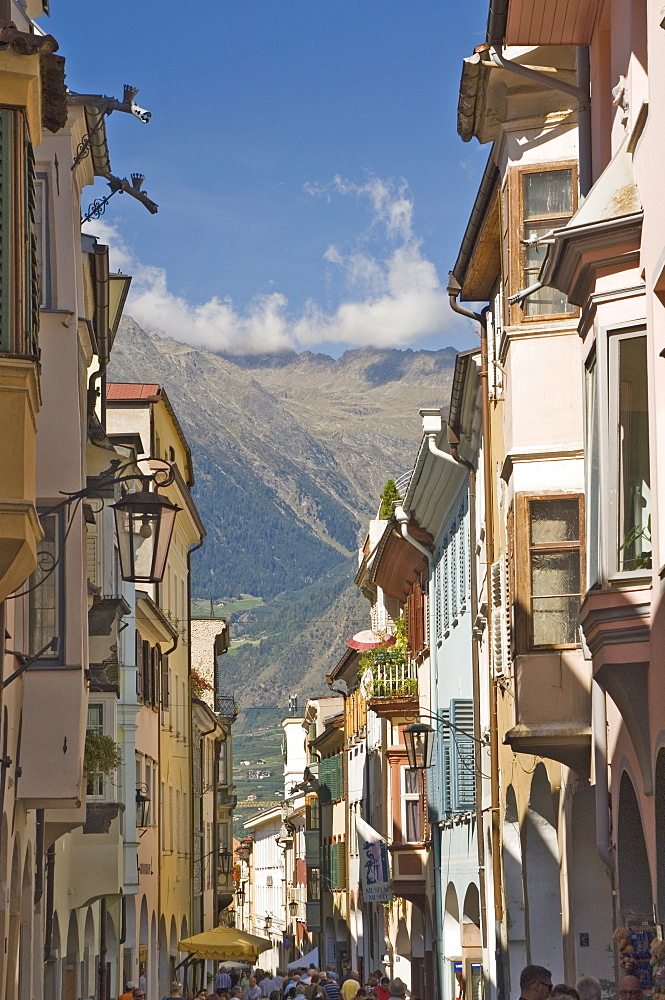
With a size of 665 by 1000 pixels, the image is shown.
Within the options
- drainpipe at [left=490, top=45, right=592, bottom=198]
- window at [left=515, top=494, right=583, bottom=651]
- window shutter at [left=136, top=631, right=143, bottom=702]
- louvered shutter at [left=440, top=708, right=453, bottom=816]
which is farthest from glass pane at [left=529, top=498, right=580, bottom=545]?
window shutter at [left=136, top=631, right=143, bottom=702]

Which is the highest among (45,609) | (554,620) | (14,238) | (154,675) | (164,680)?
(164,680)

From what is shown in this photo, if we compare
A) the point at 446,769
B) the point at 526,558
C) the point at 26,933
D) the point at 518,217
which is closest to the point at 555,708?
the point at 526,558

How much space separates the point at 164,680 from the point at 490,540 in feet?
81.9

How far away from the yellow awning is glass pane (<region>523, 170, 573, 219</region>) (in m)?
25.8

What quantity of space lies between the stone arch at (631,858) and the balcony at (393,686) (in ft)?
81.8

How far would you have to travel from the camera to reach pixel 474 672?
26.8 meters

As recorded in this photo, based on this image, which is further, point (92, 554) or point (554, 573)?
point (92, 554)

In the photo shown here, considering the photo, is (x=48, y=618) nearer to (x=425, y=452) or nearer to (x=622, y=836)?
(x=622, y=836)

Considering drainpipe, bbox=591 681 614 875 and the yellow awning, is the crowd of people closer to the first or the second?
the yellow awning

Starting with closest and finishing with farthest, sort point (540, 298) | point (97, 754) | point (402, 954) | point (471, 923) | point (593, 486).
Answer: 1. point (593, 486)
2. point (540, 298)
3. point (97, 754)
4. point (471, 923)
5. point (402, 954)

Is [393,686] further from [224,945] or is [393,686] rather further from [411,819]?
[224,945]

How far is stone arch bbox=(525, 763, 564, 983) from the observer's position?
20.2 meters

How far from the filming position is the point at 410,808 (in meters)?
41.1

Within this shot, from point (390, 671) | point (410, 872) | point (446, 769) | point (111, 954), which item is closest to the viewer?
point (446, 769)
